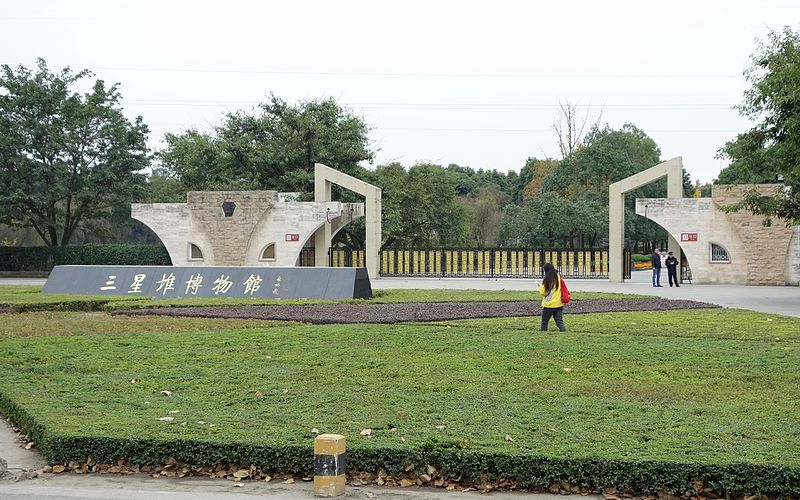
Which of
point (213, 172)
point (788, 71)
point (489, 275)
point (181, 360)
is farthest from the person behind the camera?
point (213, 172)

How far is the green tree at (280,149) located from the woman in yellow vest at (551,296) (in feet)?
84.7

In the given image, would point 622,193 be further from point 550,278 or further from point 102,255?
point 102,255

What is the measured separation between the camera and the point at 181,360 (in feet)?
35.3

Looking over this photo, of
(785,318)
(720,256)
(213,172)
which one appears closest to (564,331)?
(785,318)

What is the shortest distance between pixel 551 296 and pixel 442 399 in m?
5.89

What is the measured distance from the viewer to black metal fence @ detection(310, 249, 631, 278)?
3388cm

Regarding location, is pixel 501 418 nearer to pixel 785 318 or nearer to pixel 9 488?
pixel 9 488

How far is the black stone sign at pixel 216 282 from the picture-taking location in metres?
21.5

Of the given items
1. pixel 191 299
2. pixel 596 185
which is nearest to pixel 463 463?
pixel 191 299

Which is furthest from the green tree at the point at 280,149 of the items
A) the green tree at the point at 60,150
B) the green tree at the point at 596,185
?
the green tree at the point at 596,185

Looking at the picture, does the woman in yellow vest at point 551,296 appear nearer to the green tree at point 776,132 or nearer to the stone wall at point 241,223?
the green tree at point 776,132

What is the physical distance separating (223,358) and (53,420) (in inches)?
149

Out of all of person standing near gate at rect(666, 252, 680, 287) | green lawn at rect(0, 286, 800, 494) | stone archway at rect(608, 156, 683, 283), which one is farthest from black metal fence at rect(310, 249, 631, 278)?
green lawn at rect(0, 286, 800, 494)

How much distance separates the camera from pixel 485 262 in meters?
36.2
